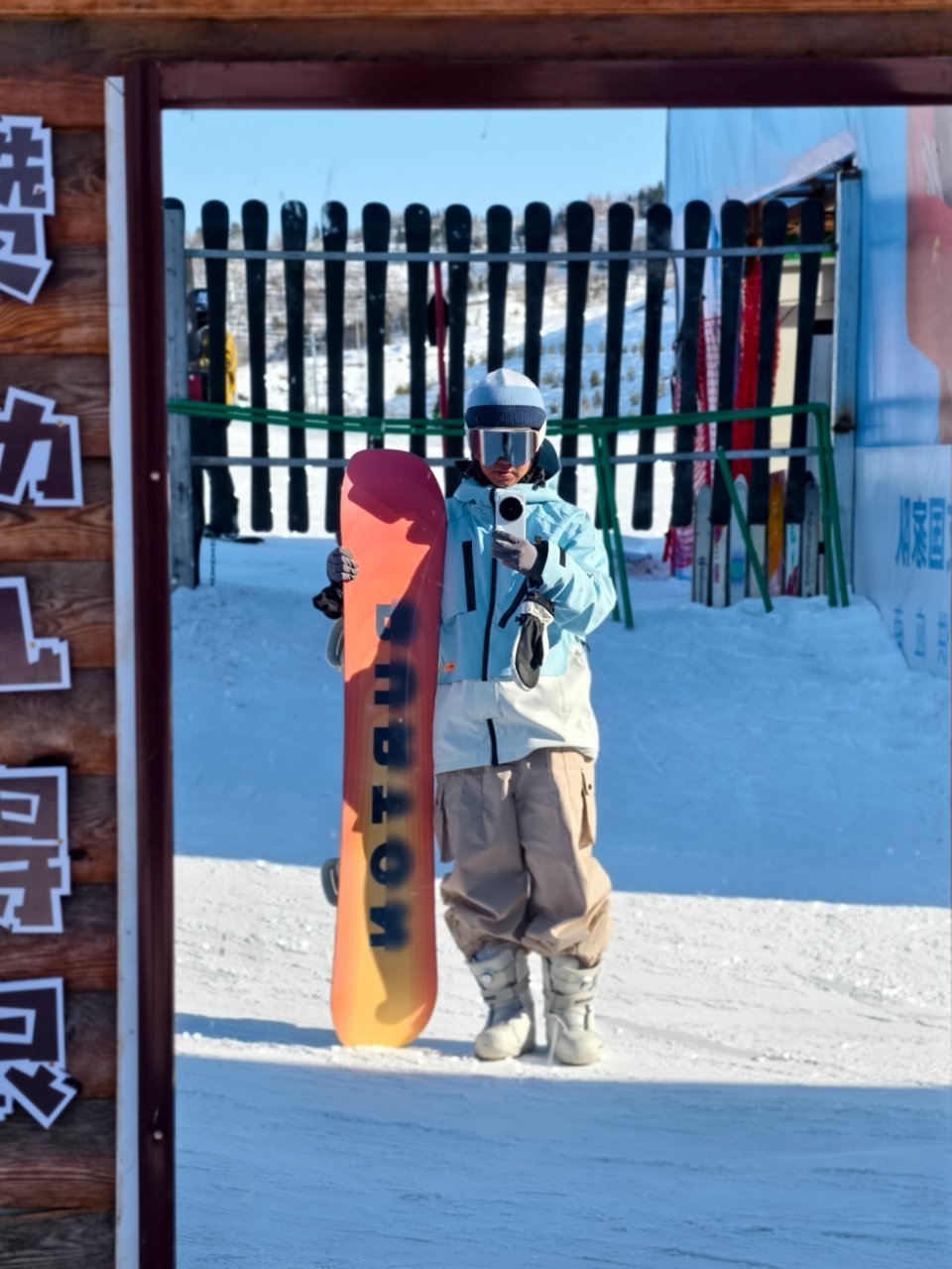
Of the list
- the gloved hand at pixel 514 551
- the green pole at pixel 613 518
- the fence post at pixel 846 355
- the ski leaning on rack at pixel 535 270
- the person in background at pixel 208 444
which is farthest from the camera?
the ski leaning on rack at pixel 535 270

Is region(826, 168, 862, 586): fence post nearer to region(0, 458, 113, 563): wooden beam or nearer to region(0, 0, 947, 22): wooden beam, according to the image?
region(0, 0, 947, 22): wooden beam

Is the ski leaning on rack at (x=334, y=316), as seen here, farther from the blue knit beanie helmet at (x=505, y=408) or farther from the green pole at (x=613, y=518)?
the blue knit beanie helmet at (x=505, y=408)

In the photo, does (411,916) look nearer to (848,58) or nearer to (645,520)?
(848,58)

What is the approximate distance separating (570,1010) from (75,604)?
2088 millimetres

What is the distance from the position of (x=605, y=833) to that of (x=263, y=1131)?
9.42 feet

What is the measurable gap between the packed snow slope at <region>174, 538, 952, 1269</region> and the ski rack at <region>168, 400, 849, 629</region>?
488 millimetres

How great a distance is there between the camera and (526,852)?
405cm

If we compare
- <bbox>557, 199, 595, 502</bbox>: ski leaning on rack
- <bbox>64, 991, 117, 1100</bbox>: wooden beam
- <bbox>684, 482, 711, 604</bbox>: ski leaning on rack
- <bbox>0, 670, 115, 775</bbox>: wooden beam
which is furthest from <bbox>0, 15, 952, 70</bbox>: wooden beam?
<bbox>684, 482, 711, 604</bbox>: ski leaning on rack

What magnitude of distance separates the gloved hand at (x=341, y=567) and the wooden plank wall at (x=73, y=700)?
1.56 meters

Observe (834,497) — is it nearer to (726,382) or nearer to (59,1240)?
(726,382)

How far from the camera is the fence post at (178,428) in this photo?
8750 millimetres

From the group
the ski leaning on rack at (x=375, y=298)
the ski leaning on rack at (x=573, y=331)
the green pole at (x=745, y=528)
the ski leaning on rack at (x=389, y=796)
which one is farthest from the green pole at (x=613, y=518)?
the ski leaning on rack at (x=389, y=796)

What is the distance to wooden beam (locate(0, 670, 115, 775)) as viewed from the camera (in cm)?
257

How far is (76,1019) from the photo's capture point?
260cm
